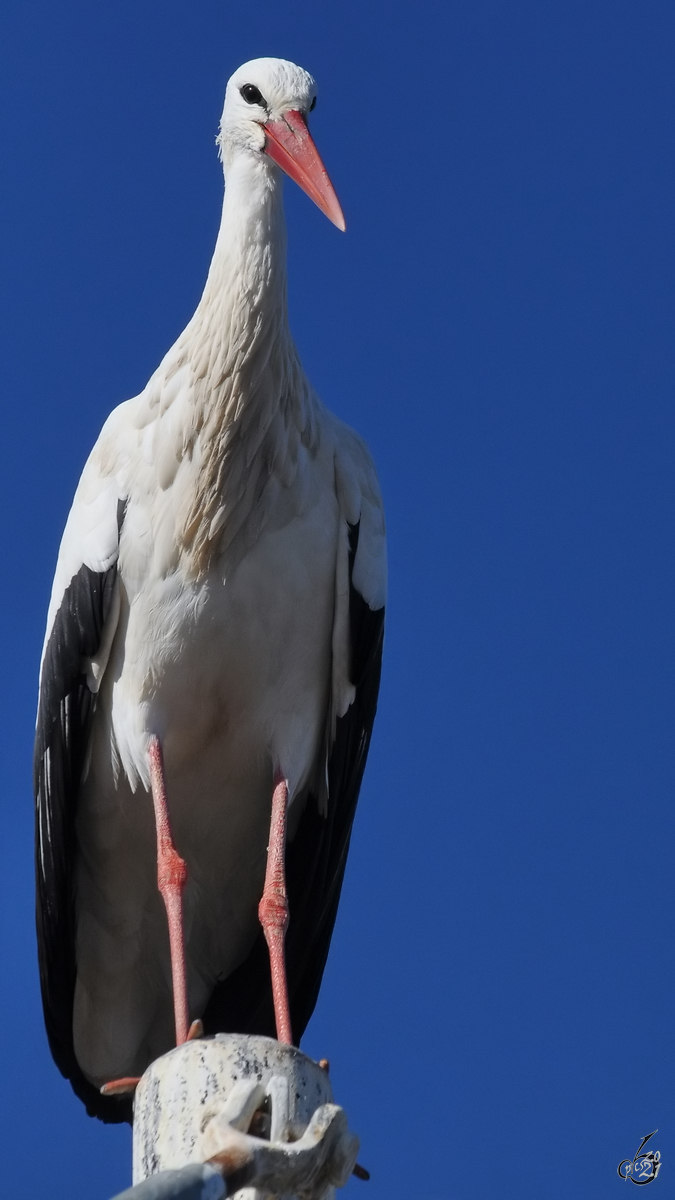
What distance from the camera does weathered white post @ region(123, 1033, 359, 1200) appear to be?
3.60m

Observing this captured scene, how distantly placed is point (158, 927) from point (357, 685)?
48.8 inches

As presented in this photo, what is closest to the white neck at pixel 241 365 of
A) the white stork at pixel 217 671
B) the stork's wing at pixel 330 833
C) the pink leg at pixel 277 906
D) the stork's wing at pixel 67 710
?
the white stork at pixel 217 671

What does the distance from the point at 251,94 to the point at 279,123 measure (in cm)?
23

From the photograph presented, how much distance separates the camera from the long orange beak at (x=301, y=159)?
5848mm

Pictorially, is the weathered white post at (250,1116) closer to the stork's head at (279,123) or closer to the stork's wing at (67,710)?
the stork's wing at (67,710)

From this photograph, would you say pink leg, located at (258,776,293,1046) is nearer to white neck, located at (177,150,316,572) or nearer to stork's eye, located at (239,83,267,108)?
white neck, located at (177,150,316,572)

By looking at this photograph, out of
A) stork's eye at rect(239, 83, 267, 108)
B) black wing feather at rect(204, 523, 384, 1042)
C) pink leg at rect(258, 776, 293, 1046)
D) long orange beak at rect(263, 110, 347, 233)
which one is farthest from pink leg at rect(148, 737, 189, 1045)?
stork's eye at rect(239, 83, 267, 108)

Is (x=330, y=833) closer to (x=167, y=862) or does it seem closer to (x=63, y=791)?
(x=167, y=862)

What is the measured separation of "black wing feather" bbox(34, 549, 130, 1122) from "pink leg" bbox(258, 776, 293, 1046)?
0.78 meters

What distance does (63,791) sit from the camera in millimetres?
6051

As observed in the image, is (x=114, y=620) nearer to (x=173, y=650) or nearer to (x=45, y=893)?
(x=173, y=650)

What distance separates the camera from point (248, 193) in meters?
5.98

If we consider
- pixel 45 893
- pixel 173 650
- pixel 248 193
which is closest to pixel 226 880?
pixel 45 893

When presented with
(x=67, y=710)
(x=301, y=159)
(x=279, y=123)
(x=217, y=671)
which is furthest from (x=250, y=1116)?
(x=279, y=123)
